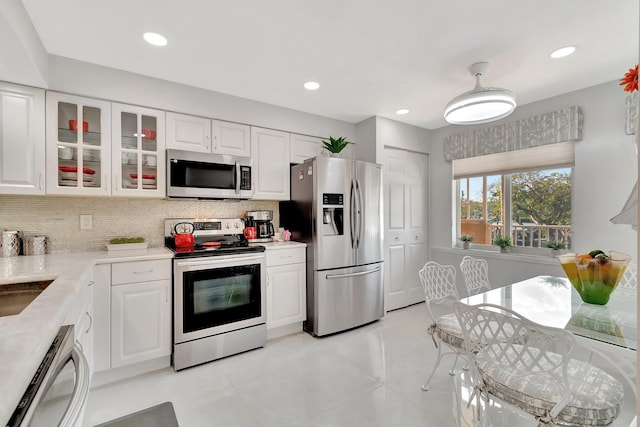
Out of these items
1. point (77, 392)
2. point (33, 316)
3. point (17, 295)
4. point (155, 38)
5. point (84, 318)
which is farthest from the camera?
point (155, 38)

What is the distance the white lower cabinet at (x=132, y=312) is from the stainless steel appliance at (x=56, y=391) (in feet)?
4.28

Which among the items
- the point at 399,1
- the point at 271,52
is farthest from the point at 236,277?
the point at 399,1

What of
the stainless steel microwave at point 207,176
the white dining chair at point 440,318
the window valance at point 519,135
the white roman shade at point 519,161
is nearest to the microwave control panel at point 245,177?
the stainless steel microwave at point 207,176

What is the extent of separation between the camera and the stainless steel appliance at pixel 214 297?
2389 millimetres

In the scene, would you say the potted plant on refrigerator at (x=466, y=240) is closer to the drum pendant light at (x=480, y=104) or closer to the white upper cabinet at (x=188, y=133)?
the drum pendant light at (x=480, y=104)

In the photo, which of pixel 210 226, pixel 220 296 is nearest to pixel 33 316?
pixel 220 296

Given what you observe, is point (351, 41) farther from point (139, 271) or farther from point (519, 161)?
point (519, 161)

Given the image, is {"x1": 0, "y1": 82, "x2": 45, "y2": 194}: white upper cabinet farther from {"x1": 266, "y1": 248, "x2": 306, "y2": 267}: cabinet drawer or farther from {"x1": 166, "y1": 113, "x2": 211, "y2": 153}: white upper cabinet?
{"x1": 266, "y1": 248, "x2": 306, "y2": 267}: cabinet drawer

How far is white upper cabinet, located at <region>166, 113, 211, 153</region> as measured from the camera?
2.69 meters

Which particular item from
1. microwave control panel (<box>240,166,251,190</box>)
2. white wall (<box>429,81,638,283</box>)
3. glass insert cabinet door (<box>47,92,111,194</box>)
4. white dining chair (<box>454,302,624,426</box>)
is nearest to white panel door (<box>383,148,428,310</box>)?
white wall (<box>429,81,638,283</box>)

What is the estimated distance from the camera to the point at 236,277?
2.67 meters

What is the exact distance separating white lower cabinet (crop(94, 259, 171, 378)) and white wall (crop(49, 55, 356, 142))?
4.62ft

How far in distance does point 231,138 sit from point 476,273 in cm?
273

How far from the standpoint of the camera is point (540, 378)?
55.8 inches
